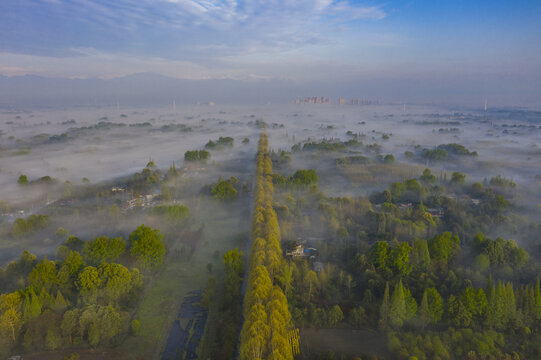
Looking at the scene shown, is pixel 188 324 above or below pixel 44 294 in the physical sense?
below

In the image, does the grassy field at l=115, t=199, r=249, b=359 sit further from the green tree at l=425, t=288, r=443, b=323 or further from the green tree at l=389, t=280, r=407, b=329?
the green tree at l=425, t=288, r=443, b=323

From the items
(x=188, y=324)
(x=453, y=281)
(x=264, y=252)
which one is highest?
(x=264, y=252)

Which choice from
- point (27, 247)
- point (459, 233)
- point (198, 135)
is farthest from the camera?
point (198, 135)

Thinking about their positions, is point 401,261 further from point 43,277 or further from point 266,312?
point 43,277

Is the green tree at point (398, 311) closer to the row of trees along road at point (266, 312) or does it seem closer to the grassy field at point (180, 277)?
the row of trees along road at point (266, 312)

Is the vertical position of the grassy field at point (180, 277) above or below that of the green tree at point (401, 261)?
below

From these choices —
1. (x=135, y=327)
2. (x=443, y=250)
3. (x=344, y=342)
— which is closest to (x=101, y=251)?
(x=135, y=327)

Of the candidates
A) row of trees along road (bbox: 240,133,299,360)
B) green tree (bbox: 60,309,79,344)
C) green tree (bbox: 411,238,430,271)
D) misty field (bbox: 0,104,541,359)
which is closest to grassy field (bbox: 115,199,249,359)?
misty field (bbox: 0,104,541,359)

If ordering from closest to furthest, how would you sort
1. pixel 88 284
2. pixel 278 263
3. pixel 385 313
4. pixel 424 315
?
pixel 424 315
pixel 385 313
pixel 88 284
pixel 278 263

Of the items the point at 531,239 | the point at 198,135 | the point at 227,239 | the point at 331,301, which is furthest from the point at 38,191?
the point at 198,135

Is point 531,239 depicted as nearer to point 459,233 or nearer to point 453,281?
point 459,233

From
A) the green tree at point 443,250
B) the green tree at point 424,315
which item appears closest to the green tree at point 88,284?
the green tree at point 424,315
